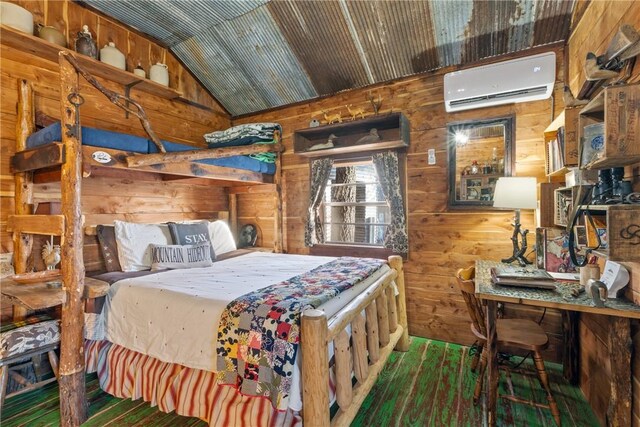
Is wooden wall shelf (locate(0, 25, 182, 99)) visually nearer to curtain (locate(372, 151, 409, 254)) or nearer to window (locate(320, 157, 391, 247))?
window (locate(320, 157, 391, 247))

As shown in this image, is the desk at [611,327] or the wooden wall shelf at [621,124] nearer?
the wooden wall shelf at [621,124]

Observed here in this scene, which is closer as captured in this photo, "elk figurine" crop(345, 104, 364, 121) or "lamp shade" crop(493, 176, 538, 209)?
"lamp shade" crop(493, 176, 538, 209)

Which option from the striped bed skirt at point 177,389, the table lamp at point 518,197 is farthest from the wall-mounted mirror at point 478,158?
the striped bed skirt at point 177,389

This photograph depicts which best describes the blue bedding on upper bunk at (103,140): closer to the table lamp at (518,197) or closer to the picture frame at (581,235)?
the table lamp at (518,197)

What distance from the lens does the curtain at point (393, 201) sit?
303 cm

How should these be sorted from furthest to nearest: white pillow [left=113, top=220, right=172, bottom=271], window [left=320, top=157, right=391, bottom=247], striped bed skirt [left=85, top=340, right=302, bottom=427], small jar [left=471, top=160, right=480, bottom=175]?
window [left=320, top=157, right=391, bottom=247] → small jar [left=471, top=160, right=480, bottom=175] → white pillow [left=113, top=220, right=172, bottom=271] → striped bed skirt [left=85, top=340, right=302, bottom=427]

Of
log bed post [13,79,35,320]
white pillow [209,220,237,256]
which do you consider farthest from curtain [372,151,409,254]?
log bed post [13,79,35,320]

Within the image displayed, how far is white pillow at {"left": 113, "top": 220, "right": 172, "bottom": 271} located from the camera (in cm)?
254

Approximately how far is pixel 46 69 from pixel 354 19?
2678mm

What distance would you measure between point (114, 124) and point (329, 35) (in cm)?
232

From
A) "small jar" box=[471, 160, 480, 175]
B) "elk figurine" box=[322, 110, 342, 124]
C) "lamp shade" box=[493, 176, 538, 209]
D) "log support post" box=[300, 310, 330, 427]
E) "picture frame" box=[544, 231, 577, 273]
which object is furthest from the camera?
"elk figurine" box=[322, 110, 342, 124]

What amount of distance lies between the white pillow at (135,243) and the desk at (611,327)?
2.64 m

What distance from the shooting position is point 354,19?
2672 millimetres

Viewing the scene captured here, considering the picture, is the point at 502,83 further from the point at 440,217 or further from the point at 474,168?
the point at 440,217
